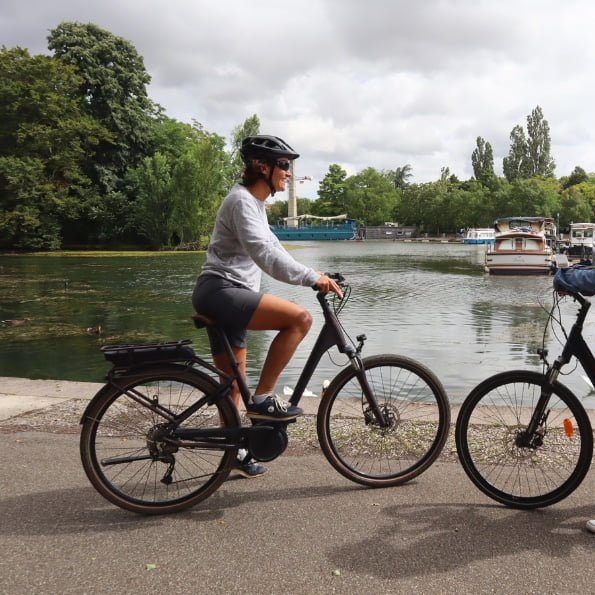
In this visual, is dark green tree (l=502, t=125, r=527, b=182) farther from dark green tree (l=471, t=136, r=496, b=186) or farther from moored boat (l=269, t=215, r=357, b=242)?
moored boat (l=269, t=215, r=357, b=242)

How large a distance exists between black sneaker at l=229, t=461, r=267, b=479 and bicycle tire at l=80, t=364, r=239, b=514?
0.29 m

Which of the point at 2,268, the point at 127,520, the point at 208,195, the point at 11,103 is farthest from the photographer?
the point at 208,195

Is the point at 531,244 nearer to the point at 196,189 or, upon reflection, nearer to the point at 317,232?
the point at 196,189

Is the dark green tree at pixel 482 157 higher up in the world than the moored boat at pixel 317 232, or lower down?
higher up

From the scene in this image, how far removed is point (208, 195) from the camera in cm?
5134

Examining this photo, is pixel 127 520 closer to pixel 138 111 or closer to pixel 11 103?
pixel 11 103

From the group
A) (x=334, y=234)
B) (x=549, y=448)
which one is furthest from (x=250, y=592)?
(x=334, y=234)

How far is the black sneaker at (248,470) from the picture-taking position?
3651 mm

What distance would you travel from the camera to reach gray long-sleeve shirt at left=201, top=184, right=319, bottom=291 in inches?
129

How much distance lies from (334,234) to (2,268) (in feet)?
256

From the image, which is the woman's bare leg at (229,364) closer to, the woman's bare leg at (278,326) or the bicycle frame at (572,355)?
the woman's bare leg at (278,326)

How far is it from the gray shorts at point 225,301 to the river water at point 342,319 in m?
0.76

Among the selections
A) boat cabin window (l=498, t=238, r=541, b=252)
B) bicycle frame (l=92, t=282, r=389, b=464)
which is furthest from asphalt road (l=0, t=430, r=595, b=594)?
boat cabin window (l=498, t=238, r=541, b=252)

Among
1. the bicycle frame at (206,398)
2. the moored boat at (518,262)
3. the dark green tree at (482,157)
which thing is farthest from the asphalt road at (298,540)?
the dark green tree at (482,157)
